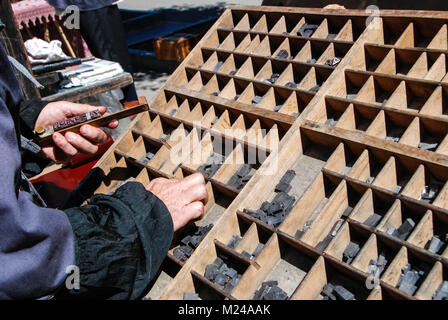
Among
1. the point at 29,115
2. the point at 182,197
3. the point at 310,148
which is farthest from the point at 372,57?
the point at 29,115

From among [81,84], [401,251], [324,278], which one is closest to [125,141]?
[81,84]

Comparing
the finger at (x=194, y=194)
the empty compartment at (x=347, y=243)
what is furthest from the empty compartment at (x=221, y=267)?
the empty compartment at (x=347, y=243)

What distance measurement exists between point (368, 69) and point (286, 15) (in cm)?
96

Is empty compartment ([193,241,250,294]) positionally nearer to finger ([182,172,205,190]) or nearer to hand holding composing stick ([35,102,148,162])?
finger ([182,172,205,190])

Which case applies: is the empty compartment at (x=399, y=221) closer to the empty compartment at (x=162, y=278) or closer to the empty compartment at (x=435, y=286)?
the empty compartment at (x=435, y=286)

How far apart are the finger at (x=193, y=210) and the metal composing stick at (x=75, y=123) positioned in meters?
0.71

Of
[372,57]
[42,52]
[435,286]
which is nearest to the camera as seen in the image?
[435,286]

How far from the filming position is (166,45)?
28.6ft

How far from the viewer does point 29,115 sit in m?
2.47

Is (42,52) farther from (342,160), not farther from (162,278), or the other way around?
(342,160)

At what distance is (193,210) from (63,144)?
840 mm

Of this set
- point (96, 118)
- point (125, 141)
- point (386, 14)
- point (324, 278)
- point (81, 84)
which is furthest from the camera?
point (81, 84)

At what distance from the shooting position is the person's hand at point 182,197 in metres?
2.00
